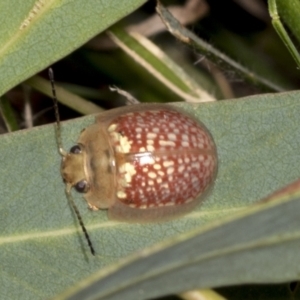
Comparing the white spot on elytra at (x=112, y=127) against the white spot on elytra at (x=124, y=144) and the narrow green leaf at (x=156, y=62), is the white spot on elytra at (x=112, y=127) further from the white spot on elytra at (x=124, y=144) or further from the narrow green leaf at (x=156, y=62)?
the narrow green leaf at (x=156, y=62)

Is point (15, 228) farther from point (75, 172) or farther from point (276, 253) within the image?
point (276, 253)

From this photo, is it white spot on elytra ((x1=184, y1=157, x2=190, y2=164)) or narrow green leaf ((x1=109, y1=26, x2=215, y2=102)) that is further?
narrow green leaf ((x1=109, y1=26, x2=215, y2=102))

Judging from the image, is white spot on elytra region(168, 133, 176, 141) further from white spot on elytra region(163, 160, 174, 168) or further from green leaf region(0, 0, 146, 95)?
green leaf region(0, 0, 146, 95)

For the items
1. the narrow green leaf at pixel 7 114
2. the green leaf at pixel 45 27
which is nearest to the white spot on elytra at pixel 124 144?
the green leaf at pixel 45 27

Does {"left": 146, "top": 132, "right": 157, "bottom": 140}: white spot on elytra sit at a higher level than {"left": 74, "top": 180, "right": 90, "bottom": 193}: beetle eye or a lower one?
higher

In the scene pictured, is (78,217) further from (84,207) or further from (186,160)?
(186,160)

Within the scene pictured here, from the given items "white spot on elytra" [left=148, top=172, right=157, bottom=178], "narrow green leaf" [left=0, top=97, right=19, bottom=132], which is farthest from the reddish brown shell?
"narrow green leaf" [left=0, top=97, right=19, bottom=132]
